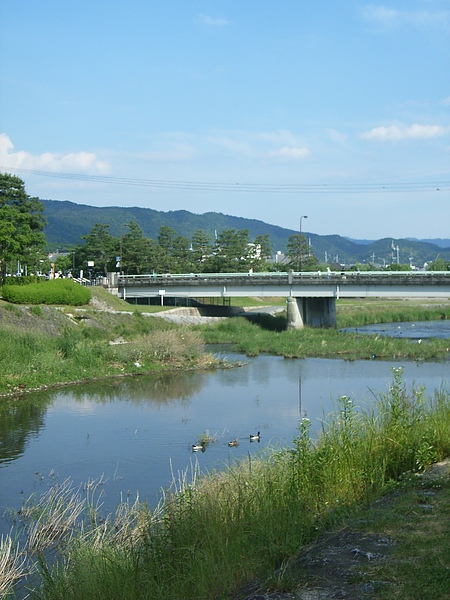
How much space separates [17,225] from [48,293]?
15.9 metres

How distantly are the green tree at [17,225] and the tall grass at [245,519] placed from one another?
40595mm

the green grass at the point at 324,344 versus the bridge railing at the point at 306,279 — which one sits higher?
the bridge railing at the point at 306,279

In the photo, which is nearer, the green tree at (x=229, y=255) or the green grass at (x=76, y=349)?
the green grass at (x=76, y=349)

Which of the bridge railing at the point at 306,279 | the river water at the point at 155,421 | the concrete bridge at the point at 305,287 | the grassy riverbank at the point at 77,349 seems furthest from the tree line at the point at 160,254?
the river water at the point at 155,421

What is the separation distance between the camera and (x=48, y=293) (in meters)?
46.1

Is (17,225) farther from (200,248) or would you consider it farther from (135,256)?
(200,248)

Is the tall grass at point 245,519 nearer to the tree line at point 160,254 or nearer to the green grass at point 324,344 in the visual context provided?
the green grass at point 324,344

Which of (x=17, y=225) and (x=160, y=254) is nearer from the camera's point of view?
(x=17, y=225)

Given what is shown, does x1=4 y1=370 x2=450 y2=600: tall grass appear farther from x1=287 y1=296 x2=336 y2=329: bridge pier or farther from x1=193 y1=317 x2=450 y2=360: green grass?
x1=287 y1=296 x2=336 y2=329: bridge pier

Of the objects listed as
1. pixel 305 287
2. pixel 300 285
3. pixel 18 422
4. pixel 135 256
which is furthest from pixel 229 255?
pixel 18 422

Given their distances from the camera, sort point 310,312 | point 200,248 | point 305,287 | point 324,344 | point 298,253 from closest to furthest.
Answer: point 324,344 → point 305,287 → point 310,312 → point 298,253 → point 200,248

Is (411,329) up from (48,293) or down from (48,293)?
down

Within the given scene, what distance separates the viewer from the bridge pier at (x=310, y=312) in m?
55.0

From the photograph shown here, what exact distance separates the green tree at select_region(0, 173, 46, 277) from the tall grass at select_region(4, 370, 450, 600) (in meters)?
40.6
